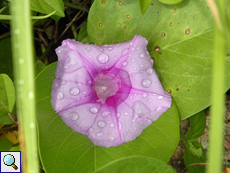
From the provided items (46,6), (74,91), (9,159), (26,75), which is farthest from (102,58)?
(9,159)

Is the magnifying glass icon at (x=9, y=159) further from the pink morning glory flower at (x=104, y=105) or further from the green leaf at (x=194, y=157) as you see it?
the green leaf at (x=194, y=157)

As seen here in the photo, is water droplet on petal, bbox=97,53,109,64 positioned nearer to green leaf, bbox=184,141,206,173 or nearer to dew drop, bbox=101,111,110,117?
dew drop, bbox=101,111,110,117

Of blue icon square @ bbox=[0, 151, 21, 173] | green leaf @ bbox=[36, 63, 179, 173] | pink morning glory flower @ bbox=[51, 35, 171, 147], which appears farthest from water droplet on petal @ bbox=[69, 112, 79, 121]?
blue icon square @ bbox=[0, 151, 21, 173]

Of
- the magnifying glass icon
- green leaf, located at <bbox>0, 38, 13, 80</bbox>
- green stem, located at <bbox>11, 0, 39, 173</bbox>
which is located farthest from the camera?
green leaf, located at <bbox>0, 38, 13, 80</bbox>

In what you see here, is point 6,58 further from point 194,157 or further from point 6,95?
point 194,157

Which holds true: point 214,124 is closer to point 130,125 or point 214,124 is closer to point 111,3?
point 130,125

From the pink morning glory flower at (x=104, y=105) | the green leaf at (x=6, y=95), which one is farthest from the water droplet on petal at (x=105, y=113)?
the green leaf at (x=6, y=95)
